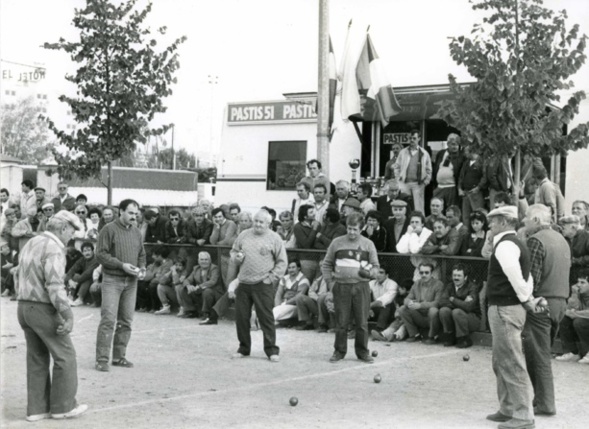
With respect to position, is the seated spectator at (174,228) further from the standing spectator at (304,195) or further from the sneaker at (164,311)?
the standing spectator at (304,195)

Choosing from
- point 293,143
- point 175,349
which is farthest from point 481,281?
point 293,143

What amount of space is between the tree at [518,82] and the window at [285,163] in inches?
340

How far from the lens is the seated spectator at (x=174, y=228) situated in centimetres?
1585

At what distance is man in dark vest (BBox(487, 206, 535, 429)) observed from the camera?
288 inches

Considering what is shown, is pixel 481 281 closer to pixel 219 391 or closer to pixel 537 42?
pixel 537 42

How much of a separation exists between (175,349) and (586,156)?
891cm

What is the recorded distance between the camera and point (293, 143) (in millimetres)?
20391

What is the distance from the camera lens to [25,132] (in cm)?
7231

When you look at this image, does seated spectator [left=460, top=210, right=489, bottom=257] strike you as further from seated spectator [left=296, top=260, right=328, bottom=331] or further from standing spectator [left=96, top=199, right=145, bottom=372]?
standing spectator [left=96, top=199, right=145, bottom=372]

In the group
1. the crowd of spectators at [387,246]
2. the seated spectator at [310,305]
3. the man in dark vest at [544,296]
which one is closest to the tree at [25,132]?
the crowd of spectators at [387,246]

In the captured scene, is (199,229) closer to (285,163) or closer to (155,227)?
(155,227)

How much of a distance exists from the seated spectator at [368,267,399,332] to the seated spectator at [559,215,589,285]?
264cm

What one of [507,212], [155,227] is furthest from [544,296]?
[155,227]

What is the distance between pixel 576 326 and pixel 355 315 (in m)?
2.70
